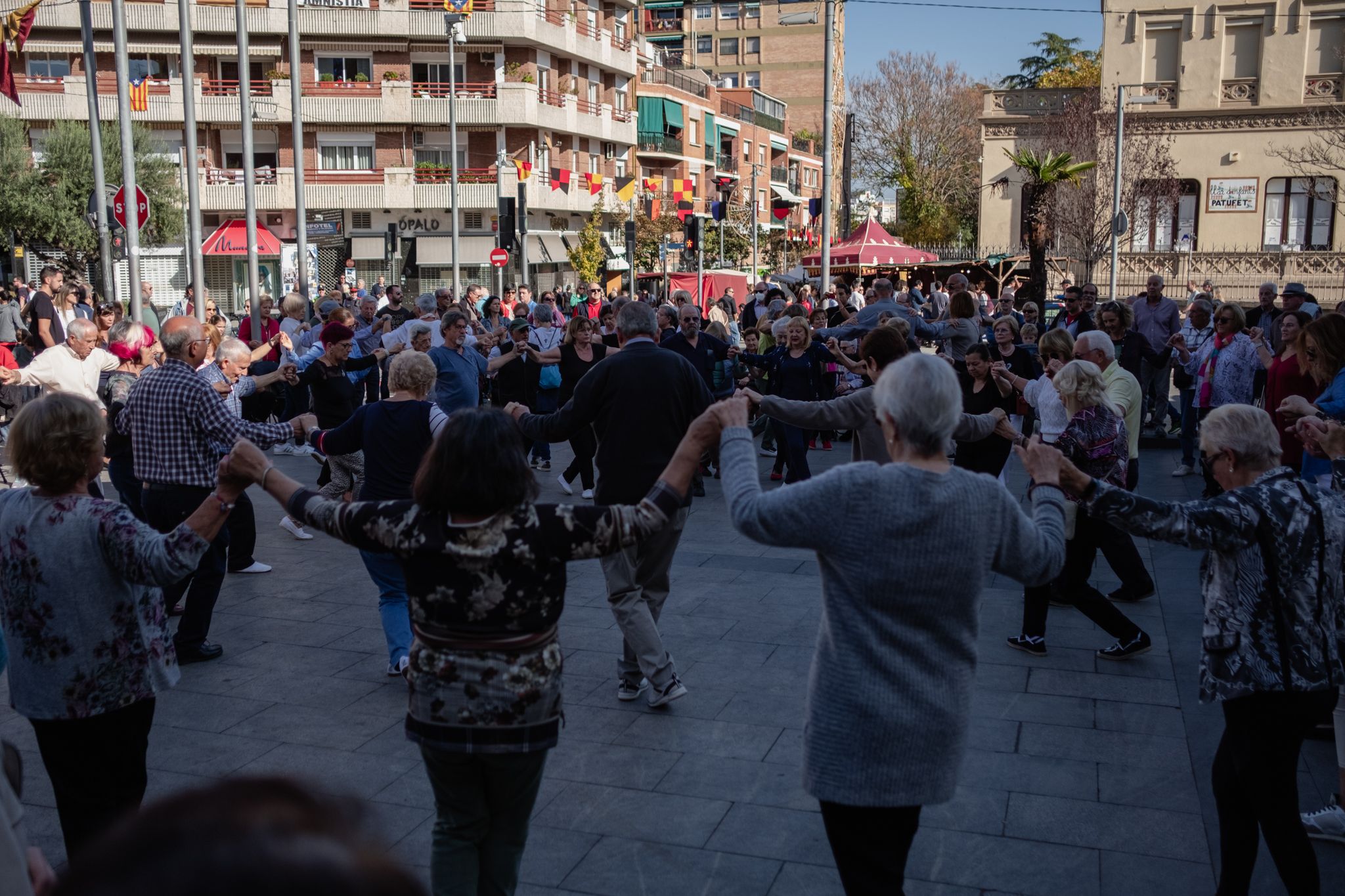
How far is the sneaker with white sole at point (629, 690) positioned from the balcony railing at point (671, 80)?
180 ft

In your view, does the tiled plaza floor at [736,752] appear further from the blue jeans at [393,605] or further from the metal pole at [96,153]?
the metal pole at [96,153]

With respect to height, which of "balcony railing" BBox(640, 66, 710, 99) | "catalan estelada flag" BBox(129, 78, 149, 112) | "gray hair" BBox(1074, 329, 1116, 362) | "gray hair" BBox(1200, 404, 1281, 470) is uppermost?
"balcony railing" BBox(640, 66, 710, 99)

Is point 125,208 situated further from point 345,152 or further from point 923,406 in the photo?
point 345,152

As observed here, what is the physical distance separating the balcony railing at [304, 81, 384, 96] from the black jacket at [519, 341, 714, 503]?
41.8 metres

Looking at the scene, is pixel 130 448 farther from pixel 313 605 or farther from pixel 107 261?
pixel 107 261

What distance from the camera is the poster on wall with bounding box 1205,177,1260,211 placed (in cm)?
3719

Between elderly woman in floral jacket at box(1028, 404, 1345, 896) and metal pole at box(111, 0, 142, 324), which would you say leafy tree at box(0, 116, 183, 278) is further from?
elderly woman in floral jacket at box(1028, 404, 1345, 896)

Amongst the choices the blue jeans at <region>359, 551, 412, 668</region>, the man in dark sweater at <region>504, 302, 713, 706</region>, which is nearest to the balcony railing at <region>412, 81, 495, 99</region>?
the blue jeans at <region>359, 551, 412, 668</region>

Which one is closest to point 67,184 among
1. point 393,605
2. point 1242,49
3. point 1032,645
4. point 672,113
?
point 672,113

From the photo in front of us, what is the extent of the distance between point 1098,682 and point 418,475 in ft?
14.4

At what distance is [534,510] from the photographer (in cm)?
335

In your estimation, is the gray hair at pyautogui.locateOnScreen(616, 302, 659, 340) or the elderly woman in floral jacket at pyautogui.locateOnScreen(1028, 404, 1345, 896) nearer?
the elderly woman in floral jacket at pyautogui.locateOnScreen(1028, 404, 1345, 896)

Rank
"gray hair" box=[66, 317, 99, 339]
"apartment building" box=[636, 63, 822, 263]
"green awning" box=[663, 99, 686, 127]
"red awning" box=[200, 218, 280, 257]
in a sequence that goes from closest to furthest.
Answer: "gray hair" box=[66, 317, 99, 339]
"red awning" box=[200, 218, 280, 257]
"apartment building" box=[636, 63, 822, 263]
"green awning" box=[663, 99, 686, 127]

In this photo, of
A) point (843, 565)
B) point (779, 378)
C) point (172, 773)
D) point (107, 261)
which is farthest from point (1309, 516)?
point (107, 261)
